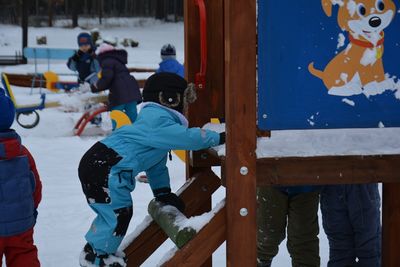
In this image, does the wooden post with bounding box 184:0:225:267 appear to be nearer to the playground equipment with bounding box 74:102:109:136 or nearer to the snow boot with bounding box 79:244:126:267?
the snow boot with bounding box 79:244:126:267

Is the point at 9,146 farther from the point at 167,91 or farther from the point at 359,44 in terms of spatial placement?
the point at 359,44

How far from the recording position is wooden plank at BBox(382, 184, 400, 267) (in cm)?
298

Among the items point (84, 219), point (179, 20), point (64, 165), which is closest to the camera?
point (84, 219)

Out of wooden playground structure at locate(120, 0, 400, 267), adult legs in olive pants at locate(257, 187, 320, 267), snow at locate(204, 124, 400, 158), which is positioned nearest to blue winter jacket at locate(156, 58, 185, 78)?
adult legs in olive pants at locate(257, 187, 320, 267)

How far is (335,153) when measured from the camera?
243 cm

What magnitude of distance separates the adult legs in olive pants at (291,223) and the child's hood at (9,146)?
1.31 meters

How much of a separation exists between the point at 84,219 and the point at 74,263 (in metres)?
0.98

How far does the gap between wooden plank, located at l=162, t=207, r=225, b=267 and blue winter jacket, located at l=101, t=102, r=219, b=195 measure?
47 centimetres

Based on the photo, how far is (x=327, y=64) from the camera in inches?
92.5

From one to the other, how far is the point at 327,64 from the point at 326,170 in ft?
1.35

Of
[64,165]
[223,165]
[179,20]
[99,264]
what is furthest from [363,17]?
[179,20]

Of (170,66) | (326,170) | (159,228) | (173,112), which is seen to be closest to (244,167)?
(326,170)

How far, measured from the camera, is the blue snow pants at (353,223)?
3369mm

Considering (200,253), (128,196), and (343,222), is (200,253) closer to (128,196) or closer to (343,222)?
(128,196)
